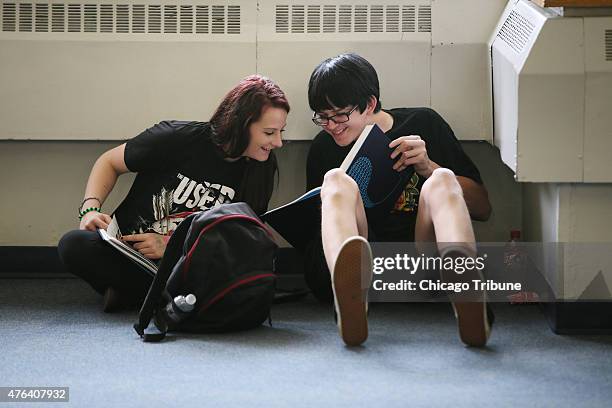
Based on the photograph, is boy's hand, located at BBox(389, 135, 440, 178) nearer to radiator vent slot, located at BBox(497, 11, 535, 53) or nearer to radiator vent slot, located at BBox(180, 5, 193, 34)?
radiator vent slot, located at BBox(497, 11, 535, 53)

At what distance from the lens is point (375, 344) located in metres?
1.96

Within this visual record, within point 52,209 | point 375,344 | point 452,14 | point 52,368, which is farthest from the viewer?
point 52,209

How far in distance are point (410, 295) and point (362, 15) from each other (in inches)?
31.8

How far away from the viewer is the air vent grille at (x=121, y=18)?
102 inches

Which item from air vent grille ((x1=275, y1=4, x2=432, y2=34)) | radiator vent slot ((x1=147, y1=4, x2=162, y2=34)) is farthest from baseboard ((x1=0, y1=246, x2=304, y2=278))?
air vent grille ((x1=275, y1=4, x2=432, y2=34))

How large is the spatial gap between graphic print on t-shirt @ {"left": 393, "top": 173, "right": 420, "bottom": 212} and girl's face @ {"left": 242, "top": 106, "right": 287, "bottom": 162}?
348mm

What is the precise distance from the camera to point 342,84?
2.27 m

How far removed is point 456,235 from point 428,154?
59 centimetres

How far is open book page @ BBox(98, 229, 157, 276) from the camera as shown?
2.14 metres

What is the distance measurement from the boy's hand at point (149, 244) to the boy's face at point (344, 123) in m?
0.50

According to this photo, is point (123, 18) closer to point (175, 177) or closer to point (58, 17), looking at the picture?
point (58, 17)

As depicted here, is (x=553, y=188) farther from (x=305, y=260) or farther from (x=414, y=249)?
(x=305, y=260)

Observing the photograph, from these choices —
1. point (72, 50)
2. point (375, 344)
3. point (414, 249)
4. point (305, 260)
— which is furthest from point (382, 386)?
point (72, 50)

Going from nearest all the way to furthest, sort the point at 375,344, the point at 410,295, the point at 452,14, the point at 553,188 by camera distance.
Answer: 1. the point at 375,344
2. the point at 553,188
3. the point at 410,295
4. the point at 452,14
